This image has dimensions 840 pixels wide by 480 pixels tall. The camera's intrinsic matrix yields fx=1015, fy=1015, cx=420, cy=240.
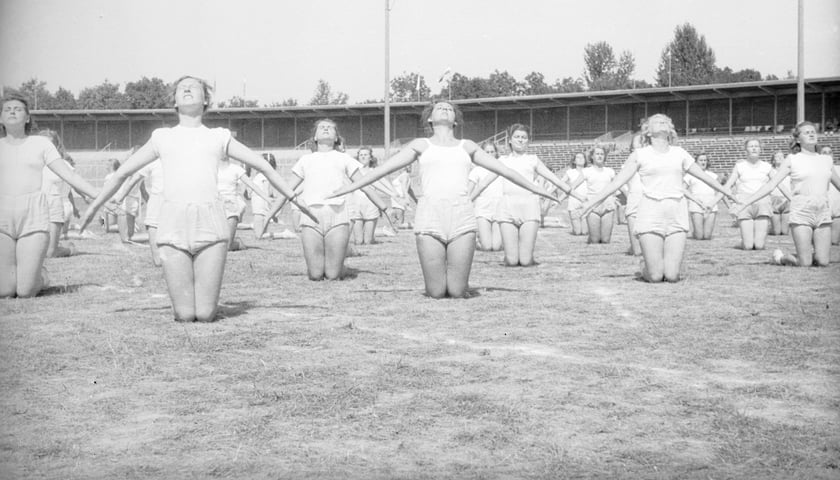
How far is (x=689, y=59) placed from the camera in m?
77.4

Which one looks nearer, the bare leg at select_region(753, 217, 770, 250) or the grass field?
the grass field

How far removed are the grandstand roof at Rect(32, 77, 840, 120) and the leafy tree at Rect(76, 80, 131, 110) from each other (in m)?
7.59

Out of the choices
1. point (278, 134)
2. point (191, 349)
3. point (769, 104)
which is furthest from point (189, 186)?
point (278, 134)

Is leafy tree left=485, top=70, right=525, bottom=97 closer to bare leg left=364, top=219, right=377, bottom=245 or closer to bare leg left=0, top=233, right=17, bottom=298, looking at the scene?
bare leg left=364, top=219, right=377, bottom=245

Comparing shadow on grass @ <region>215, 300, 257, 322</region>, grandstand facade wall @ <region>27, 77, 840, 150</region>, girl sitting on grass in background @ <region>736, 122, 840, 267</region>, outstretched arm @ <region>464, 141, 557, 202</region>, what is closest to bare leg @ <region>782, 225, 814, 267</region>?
girl sitting on grass in background @ <region>736, 122, 840, 267</region>

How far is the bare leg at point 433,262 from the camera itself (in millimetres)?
11922

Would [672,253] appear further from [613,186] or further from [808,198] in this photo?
[808,198]

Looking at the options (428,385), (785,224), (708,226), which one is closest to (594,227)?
(708,226)

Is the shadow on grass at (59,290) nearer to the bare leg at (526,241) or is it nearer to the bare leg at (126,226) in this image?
the bare leg at (526,241)

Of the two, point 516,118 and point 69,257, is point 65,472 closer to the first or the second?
point 69,257

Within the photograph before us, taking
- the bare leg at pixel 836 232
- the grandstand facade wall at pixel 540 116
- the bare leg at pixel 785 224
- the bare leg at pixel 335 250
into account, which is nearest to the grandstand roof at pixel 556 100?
the grandstand facade wall at pixel 540 116

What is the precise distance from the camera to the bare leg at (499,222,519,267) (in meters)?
16.8

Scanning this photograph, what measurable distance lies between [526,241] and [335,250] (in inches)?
152

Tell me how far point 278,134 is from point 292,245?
5983 centimetres
